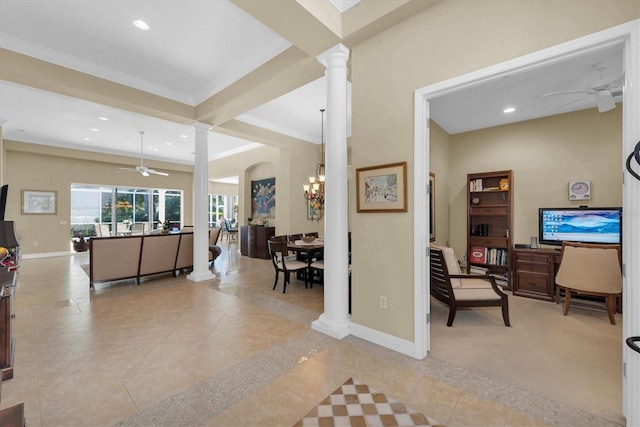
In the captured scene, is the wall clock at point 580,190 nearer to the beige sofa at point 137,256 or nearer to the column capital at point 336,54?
the column capital at point 336,54

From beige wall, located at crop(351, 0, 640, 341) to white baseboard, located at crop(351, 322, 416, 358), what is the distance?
5 cm

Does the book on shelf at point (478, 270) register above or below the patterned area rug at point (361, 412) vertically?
above

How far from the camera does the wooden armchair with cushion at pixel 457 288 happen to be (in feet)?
9.83

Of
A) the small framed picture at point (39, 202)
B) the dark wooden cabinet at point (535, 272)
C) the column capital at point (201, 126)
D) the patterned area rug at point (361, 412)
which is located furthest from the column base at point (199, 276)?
the small framed picture at point (39, 202)

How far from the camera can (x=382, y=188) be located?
2588 millimetres

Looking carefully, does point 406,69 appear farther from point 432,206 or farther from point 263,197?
point 263,197

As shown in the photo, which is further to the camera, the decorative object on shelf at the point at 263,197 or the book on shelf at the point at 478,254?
the decorative object on shelf at the point at 263,197

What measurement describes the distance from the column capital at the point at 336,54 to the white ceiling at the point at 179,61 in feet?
1.27

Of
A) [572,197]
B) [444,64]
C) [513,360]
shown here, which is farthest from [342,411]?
[572,197]

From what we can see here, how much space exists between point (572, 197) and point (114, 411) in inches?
233

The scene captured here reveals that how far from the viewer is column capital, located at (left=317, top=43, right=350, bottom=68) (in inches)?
110

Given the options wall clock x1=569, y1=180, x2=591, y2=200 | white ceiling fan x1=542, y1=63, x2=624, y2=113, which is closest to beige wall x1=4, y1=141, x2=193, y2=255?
white ceiling fan x1=542, y1=63, x2=624, y2=113

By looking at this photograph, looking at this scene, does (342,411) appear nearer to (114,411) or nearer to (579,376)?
(114,411)

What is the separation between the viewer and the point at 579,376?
6.88ft
